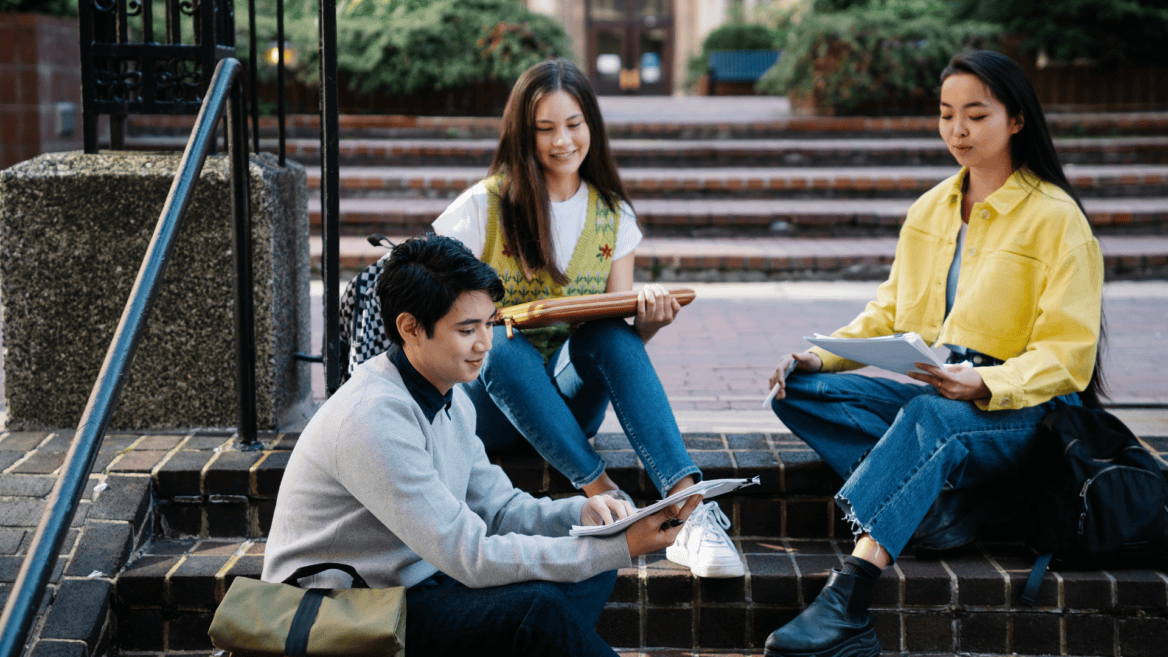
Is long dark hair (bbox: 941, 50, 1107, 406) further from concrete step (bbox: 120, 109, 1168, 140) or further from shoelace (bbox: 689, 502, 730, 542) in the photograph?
concrete step (bbox: 120, 109, 1168, 140)

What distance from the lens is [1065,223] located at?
264 cm

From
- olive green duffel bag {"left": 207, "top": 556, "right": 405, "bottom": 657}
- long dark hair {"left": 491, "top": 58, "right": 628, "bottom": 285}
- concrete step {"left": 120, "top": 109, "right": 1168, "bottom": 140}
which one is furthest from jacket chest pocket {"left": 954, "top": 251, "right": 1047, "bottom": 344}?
concrete step {"left": 120, "top": 109, "right": 1168, "bottom": 140}

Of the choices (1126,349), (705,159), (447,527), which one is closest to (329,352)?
(447,527)

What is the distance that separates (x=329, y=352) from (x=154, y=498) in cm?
65

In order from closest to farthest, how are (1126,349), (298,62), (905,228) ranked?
(905,228)
(1126,349)
(298,62)

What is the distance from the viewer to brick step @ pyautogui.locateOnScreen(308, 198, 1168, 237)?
24.1 ft

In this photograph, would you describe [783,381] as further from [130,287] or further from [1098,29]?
[1098,29]

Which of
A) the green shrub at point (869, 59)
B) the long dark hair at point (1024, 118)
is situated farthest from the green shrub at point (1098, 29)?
the long dark hair at point (1024, 118)

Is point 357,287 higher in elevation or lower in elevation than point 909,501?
higher

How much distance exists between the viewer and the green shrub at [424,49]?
9.93 m

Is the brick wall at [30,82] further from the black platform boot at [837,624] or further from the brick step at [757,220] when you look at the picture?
the black platform boot at [837,624]

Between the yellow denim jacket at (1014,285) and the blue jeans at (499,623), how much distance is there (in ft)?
4.06

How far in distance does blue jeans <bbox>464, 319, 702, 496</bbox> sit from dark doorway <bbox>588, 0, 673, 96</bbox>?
63.2 ft

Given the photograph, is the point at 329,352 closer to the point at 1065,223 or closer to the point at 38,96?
the point at 1065,223
